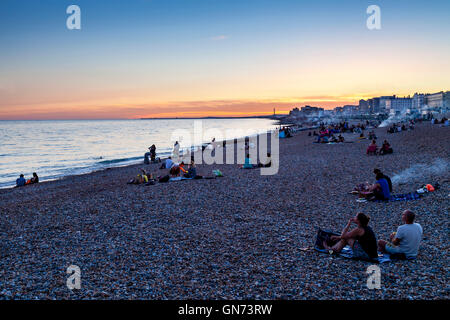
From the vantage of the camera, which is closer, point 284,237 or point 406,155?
point 284,237

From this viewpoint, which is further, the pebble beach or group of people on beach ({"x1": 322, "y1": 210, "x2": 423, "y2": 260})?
group of people on beach ({"x1": 322, "y1": 210, "x2": 423, "y2": 260})

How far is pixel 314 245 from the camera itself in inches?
285

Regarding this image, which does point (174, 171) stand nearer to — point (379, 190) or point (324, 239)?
point (379, 190)

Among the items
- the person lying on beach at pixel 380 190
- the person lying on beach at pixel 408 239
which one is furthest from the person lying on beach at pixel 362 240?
the person lying on beach at pixel 380 190

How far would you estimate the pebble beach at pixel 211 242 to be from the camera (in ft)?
18.2

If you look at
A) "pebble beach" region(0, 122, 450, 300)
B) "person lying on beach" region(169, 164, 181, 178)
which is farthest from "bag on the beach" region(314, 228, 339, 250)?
"person lying on beach" region(169, 164, 181, 178)

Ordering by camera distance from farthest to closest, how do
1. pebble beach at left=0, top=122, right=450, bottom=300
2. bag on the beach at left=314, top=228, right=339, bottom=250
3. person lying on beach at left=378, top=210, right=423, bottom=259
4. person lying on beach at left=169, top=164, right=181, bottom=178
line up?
1. person lying on beach at left=169, top=164, right=181, bottom=178
2. bag on the beach at left=314, top=228, right=339, bottom=250
3. person lying on beach at left=378, top=210, right=423, bottom=259
4. pebble beach at left=0, top=122, right=450, bottom=300

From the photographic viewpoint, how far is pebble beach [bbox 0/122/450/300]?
554cm

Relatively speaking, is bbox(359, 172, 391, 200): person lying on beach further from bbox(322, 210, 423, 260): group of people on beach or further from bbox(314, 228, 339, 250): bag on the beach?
bbox(314, 228, 339, 250): bag on the beach

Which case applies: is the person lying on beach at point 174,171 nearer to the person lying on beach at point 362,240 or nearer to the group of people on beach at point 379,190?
the group of people on beach at point 379,190

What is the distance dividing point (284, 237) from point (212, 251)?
1.83m

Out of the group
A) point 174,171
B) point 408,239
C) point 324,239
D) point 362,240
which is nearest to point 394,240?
point 408,239
